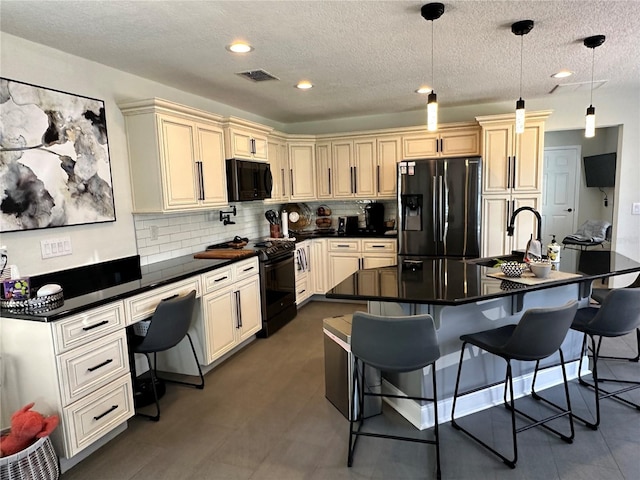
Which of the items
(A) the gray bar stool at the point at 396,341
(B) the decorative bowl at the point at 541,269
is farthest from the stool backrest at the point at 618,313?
(A) the gray bar stool at the point at 396,341

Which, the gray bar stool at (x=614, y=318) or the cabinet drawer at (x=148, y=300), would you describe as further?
the cabinet drawer at (x=148, y=300)

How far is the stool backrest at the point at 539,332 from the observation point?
2.00m

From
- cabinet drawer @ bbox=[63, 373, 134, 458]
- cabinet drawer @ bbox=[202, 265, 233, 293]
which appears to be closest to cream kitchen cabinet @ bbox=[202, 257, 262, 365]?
cabinet drawer @ bbox=[202, 265, 233, 293]

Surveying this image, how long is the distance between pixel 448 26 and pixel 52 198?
275 centimetres

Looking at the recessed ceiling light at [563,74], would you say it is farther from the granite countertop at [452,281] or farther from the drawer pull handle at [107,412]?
the drawer pull handle at [107,412]

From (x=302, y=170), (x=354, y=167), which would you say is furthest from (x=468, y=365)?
(x=302, y=170)

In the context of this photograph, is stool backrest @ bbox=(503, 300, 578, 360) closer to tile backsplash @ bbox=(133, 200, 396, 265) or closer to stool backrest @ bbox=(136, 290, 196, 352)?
stool backrest @ bbox=(136, 290, 196, 352)

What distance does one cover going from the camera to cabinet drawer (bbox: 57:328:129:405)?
2.12 m

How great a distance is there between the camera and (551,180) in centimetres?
693

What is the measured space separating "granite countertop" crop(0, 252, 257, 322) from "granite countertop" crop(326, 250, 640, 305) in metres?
1.24

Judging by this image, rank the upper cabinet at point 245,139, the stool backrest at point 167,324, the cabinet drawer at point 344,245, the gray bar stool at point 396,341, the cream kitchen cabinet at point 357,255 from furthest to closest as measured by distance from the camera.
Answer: the cabinet drawer at point 344,245
the cream kitchen cabinet at point 357,255
the upper cabinet at point 245,139
the stool backrest at point 167,324
the gray bar stool at point 396,341

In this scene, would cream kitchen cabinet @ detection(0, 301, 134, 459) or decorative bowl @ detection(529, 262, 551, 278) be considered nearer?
→ cream kitchen cabinet @ detection(0, 301, 134, 459)

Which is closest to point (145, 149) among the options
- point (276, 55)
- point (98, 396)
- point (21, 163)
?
point (21, 163)

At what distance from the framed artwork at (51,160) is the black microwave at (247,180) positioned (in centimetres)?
115
